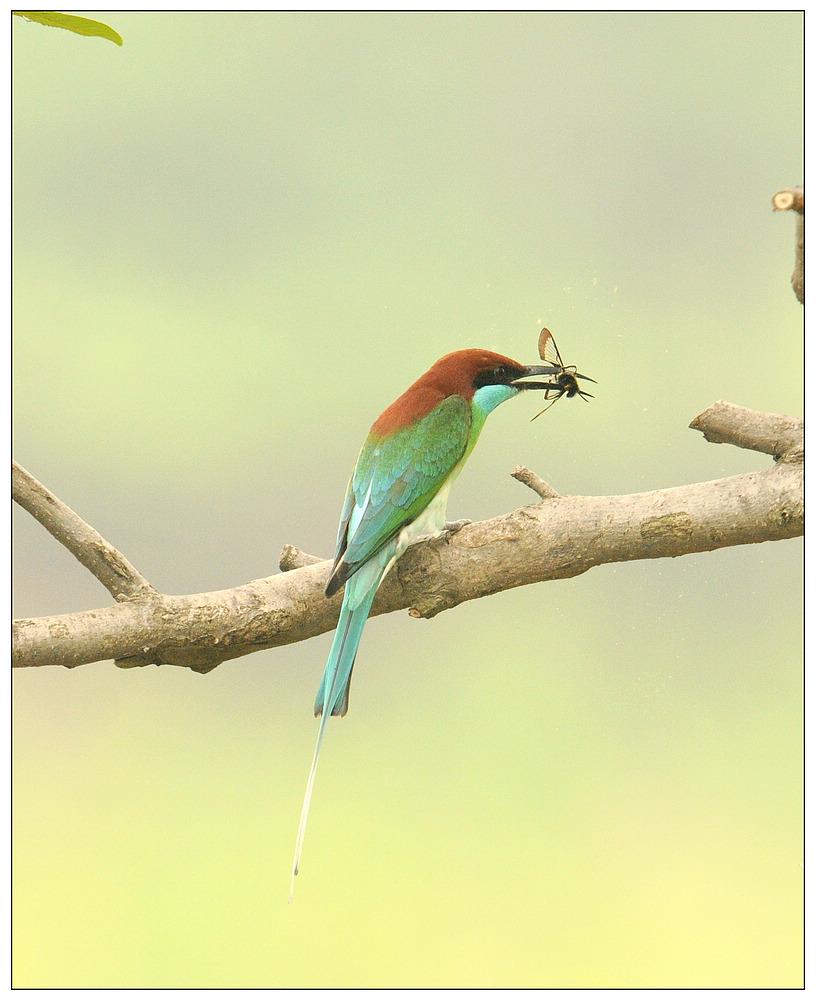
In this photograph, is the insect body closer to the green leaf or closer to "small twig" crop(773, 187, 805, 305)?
"small twig" crop(773, 187, 805, 305)

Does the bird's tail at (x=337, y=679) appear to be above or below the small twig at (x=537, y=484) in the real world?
below

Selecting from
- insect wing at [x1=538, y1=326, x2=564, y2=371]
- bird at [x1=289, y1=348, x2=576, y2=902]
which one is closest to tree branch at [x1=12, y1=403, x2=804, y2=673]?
bird at [x1=289, y1=348, x2=576, y2=902]

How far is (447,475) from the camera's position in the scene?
209 cm

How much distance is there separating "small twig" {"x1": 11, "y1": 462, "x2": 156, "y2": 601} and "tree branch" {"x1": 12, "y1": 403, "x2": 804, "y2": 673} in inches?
1.1

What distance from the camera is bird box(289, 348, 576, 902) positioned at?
6.16 feet

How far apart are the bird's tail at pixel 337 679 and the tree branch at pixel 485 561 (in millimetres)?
175

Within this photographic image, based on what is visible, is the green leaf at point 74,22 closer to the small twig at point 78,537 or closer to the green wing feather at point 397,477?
the small twig at point 78,537

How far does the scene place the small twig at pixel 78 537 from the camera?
1924 millimetres

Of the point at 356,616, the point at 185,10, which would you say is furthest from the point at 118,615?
the point at 185,10

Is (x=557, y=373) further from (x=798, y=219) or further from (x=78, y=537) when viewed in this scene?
(x=78, y=537)

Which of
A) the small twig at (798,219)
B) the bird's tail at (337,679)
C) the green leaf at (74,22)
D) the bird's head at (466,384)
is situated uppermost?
the green leaf at (74,22)

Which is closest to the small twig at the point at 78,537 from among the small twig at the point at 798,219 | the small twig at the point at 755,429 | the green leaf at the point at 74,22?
the green leaf at the point at 74,22

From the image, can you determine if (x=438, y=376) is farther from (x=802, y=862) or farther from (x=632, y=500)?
(x=802, y=862)
